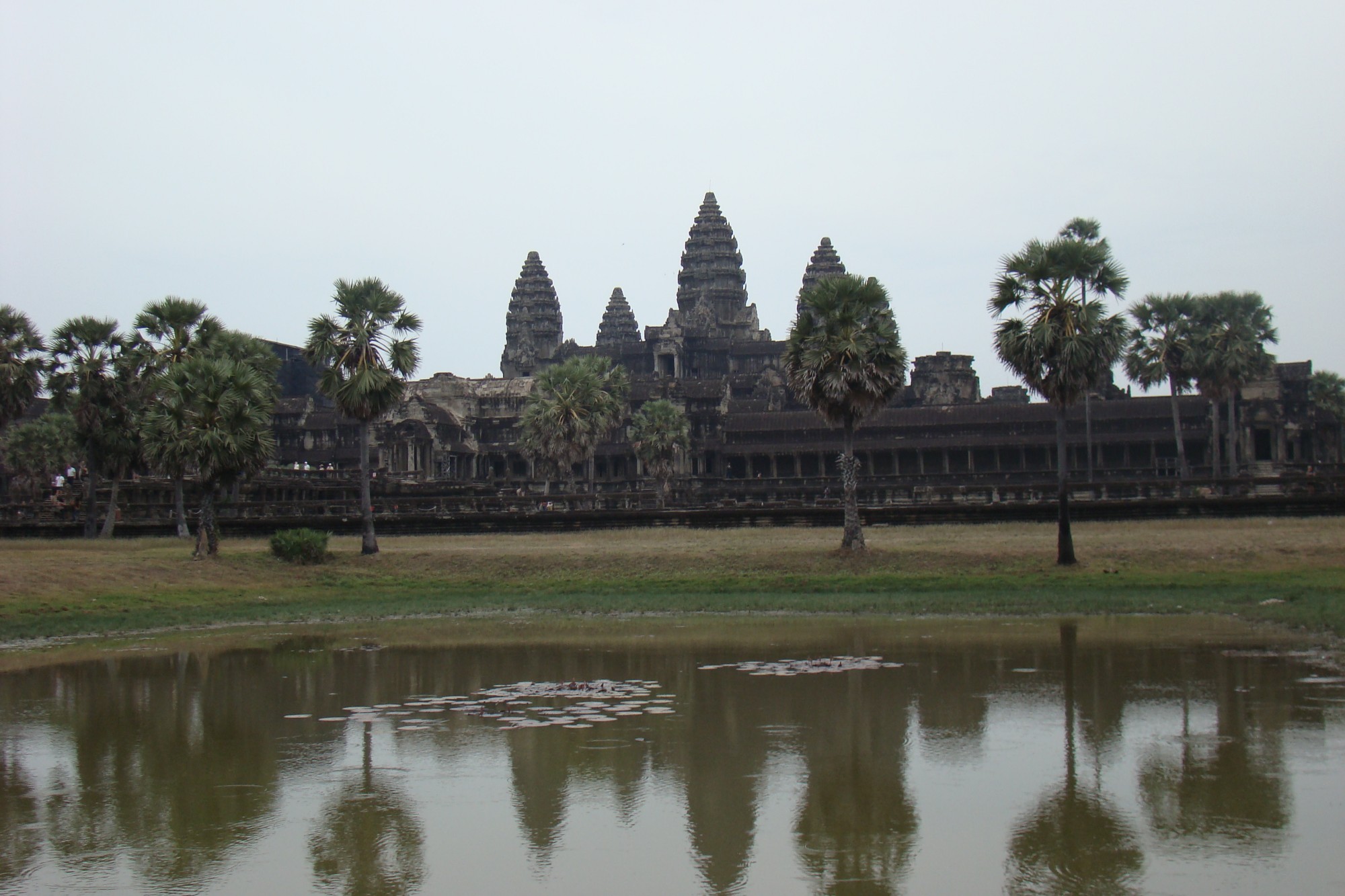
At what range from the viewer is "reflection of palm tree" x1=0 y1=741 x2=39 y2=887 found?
39.8 ft

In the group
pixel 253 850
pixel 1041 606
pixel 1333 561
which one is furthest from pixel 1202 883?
pixel 1333 561

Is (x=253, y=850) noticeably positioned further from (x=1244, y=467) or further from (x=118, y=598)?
(x=1244, y=467)

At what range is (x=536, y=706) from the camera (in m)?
19.3

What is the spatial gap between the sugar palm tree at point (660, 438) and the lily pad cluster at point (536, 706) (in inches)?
1943

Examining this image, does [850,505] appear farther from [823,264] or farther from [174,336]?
[823,264]

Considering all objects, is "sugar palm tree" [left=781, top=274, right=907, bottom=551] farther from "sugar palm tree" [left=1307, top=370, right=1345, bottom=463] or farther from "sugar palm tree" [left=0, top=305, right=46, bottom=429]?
"sugar palm tree" [left=1307, top=370, right=1345, bottom=463]

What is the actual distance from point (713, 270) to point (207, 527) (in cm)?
9491

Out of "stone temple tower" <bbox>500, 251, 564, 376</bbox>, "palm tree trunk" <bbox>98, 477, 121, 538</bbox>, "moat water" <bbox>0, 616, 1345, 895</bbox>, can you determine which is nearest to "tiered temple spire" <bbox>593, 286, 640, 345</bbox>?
"stone temple tower" <bbox>500, 251, 564, 376</bbox>

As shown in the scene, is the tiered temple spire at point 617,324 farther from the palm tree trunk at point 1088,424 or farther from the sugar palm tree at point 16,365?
the sugar palm tree at point 16,365

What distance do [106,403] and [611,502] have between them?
2014 centimetres

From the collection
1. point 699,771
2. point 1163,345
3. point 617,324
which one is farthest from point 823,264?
point 699,771

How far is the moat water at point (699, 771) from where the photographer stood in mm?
11531

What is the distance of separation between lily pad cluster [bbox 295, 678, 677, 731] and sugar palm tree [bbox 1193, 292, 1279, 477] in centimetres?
4673

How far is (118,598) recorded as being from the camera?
35375mm
